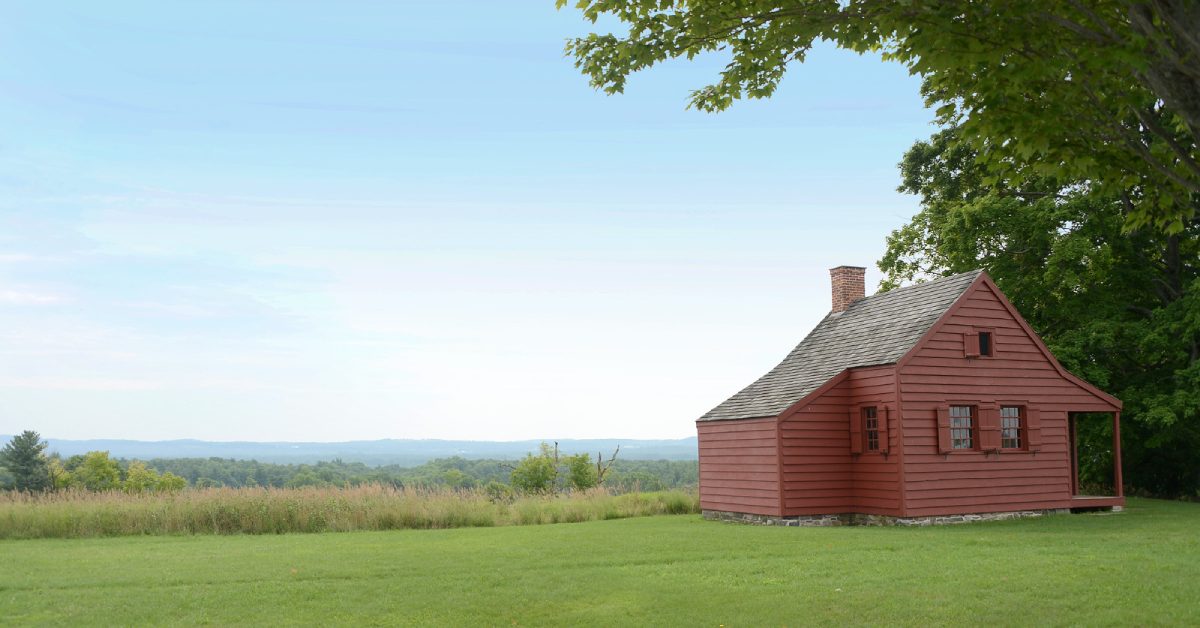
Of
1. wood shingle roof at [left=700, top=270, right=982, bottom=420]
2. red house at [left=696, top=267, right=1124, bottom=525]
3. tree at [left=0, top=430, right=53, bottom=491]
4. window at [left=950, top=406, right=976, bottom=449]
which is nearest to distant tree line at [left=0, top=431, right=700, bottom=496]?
tree at [left=0, top=430, right=53, bottom=491]

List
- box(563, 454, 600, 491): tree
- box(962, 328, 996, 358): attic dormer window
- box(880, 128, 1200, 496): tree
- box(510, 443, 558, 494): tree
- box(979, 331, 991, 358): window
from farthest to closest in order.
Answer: box(563, 454, 600, 491): tree → box(510, 443, 558, 494): tree → box(880, 128, 1200, 496): tree → box(979, 331, 991, 358): window → box(962, 328, 996, 358): attic dormer window

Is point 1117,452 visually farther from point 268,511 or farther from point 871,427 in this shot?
point 268,511

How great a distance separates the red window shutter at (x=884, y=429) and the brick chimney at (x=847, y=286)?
21.1ft

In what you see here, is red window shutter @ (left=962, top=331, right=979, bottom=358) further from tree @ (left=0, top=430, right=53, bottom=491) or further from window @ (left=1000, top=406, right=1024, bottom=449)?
tree @ (left=0, top=430, right=53, bottom=491)

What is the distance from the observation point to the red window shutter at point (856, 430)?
23.6 m

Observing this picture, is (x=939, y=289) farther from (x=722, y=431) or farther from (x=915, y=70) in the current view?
(x=915, y=70)

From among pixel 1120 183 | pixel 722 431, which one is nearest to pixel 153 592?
pixel 1120 183

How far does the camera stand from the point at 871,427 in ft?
77.3

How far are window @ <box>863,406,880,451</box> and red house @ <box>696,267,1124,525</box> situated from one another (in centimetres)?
3

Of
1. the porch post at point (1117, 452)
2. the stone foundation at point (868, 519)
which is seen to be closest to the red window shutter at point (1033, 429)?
the stone foundation at point (868, 519)

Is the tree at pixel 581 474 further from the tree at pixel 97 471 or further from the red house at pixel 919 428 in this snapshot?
the tree at pixel 97 471

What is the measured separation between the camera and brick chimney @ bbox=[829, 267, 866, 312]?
95.3 ft

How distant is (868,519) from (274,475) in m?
54.8

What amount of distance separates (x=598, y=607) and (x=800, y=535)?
348 inches
